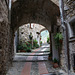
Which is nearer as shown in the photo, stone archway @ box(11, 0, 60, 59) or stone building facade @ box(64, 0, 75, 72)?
stone building facade @ box(64, 0, 75, 72)

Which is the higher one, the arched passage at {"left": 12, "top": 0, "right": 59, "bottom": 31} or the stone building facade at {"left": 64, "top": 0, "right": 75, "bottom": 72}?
the arched passage at {"left": 12, "top": 0, "right": 59, "bottom": 31}

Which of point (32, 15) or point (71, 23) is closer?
point (71, 23)

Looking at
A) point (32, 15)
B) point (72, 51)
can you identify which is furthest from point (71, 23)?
point (32, 15)

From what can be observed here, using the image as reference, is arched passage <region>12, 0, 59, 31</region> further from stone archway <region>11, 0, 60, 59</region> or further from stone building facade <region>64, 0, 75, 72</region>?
stone building facade <region>64, 0, 75, 72</region>

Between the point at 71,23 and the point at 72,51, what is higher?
the point at 71,23

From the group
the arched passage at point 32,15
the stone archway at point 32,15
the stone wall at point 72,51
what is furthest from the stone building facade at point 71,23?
the arched passage at point 32,15

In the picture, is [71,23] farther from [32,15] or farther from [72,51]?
[32,15]

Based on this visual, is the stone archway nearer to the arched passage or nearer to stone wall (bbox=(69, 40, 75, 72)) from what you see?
the arched passage

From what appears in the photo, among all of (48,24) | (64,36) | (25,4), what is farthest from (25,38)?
(64,36)

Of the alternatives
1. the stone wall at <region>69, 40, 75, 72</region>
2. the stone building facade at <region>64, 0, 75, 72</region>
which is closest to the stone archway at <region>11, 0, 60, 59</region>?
the stone building facade at <region>64, 0, 75, 72</region>

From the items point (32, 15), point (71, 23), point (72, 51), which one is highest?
point (32, 15)

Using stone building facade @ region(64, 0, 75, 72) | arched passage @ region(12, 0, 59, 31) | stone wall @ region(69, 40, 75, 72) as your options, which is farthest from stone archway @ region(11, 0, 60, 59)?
stone wall @ region(69, 40, 75, 72)

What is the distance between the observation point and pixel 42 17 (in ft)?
21.5

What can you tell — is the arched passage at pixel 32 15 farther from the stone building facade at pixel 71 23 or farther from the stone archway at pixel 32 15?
the stone building facade at pixel 71 23
